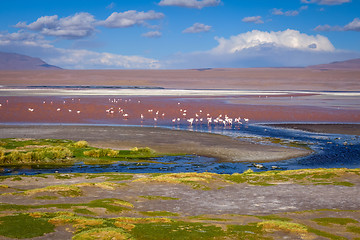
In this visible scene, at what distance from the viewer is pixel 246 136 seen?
46.1 meters

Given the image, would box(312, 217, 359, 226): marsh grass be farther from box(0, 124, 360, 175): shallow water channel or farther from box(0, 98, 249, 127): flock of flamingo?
box(0, 98, 249, 127): flock of flamingo

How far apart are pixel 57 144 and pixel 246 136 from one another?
1869cm

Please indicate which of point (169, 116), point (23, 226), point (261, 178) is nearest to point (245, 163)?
point (261, 178)

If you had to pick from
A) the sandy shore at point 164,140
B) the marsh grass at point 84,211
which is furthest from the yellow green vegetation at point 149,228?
the sandy shore at point 164,140

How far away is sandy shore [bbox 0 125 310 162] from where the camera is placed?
36250 mm

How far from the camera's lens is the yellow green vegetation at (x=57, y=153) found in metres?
31.3

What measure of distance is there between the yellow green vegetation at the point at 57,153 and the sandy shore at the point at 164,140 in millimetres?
2929

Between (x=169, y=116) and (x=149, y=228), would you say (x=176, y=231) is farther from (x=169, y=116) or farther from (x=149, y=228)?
(x=169, y=116)

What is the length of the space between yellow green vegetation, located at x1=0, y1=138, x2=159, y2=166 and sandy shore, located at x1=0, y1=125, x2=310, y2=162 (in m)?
2.93

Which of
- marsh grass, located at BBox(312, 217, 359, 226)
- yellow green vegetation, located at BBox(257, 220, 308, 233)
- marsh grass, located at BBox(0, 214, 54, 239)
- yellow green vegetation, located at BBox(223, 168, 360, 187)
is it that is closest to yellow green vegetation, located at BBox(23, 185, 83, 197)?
marsh grass, located at BBox(0, 214, 54, 239)

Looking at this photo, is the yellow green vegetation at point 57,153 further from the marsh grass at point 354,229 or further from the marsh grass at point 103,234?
the marsh grass at point 354,229

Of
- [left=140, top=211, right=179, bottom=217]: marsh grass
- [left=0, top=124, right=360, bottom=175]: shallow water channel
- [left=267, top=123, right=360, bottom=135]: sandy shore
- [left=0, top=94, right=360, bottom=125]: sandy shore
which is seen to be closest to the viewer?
[left=140, top=211, right=179, bottom=217]: marsh grass

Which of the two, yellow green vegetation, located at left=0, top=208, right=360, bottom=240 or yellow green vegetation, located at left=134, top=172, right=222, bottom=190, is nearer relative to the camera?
yellow green vegetation, located at left=0, top=208, right=360, bottom=240

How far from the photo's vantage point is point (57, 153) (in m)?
32.5
